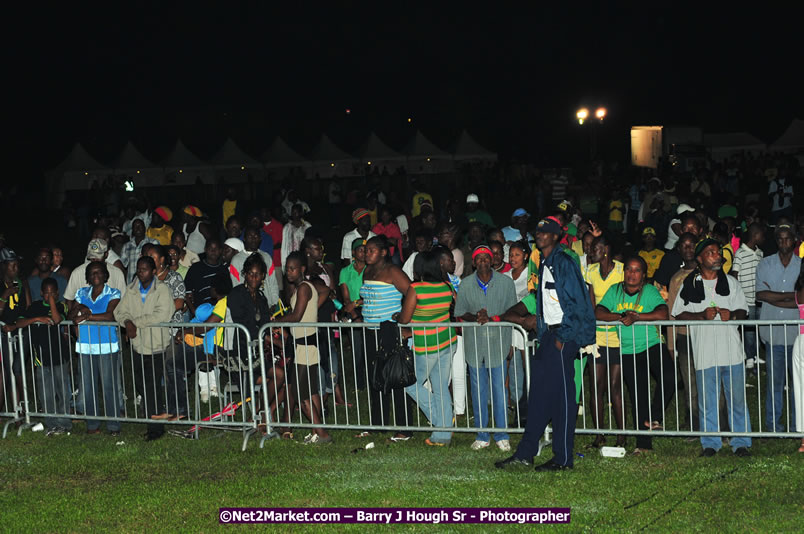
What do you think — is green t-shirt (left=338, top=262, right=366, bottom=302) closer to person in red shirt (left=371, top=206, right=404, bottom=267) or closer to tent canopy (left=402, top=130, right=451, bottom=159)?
person in red shirt (left=371, top=206, right=404, bottom=267)

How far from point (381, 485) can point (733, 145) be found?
3857cm

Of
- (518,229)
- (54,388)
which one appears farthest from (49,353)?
(518,229)

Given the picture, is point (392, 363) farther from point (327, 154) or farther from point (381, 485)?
point (327, 154)

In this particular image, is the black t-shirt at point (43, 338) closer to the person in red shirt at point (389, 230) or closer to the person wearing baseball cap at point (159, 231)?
the person wearing baseball cap at point (159, 231)

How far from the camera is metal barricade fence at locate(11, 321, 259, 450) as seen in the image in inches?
369

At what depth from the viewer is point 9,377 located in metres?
10.6

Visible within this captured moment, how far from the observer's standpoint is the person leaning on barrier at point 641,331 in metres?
8.30

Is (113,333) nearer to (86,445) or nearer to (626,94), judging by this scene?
(86,445)

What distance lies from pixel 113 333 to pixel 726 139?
37.9 metres

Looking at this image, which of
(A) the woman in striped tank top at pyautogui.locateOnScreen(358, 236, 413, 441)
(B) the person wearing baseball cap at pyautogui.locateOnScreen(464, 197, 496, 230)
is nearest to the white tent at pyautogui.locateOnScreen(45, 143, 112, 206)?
(B) the person wearing baseball cap at pyautogui.locateOnScreen(464, 197, 496, 230)

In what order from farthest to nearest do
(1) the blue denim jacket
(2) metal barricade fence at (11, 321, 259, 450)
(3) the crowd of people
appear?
1. (2) metal barricade fence at (11, 321, 259, 450)
2. (3) the crowd of people
3. (1) the blue denim jacket

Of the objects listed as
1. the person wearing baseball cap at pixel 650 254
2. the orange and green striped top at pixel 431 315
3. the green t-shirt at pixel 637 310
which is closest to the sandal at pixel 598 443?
the green t-shirt at pixel 637 310

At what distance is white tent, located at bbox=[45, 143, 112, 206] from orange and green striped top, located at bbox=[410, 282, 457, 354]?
32.9m

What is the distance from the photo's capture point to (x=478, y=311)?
28.8 feet
